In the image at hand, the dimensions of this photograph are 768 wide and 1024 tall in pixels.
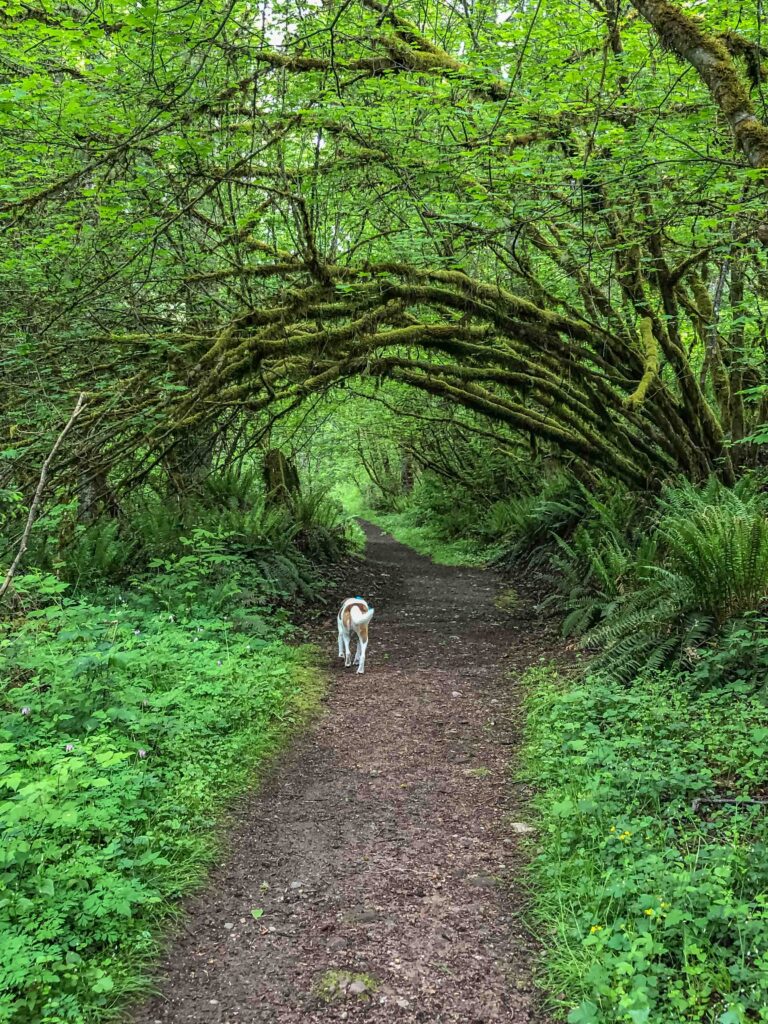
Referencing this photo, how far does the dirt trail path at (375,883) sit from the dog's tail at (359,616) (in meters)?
0.72

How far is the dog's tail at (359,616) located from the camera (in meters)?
6.75

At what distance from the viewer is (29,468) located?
6.61 m

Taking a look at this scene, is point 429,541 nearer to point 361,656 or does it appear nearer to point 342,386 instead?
→ point 342,386

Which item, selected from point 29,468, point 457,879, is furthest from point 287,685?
point 29,468

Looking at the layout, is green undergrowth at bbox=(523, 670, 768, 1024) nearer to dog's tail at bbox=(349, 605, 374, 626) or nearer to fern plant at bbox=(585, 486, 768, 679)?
fern plant at bbox=(585, 486, 768, 679)

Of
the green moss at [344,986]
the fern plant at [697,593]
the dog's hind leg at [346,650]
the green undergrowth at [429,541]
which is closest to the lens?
the green moss at [344,986]

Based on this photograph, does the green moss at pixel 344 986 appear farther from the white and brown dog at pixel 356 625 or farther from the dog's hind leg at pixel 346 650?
the dog's hind leg at pixel 346 650

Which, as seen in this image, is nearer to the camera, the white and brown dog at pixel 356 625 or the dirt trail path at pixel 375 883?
the dirt trail path at pixel 375 883

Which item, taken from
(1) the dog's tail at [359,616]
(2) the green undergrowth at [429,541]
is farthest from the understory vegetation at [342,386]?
(2) the green undergrowth at [429,541]

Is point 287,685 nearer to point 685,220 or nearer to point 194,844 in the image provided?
point 194,844

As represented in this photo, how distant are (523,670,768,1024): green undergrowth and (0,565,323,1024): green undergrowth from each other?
1873 millimetres

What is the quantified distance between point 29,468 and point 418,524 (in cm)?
1554

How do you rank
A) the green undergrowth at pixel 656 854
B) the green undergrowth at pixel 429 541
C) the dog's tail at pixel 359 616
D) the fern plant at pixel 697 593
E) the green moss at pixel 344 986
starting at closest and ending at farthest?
the green undergrowth at pixel 656 854
the green moss at pixel 344 986
the fern plant at pixel 697 593
the dog's tail at pixel 359 616
the green undergrowth at pixel 429 541

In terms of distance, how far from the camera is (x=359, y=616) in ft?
22.2
